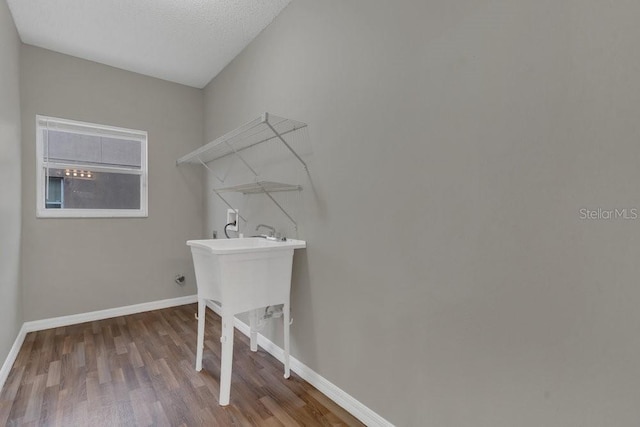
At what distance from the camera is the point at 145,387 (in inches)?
72.4

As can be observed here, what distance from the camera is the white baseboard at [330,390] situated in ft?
4.95

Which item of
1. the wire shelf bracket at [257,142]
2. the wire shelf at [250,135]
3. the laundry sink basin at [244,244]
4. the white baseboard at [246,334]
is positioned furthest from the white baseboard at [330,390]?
the wire shelf at [250,135]

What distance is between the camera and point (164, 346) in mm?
2389

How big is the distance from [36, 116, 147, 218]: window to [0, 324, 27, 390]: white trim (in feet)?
3.39

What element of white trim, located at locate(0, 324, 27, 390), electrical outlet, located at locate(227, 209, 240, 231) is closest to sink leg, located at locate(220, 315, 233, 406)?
electrical outlet, located at locate(227, 209, 240, 231)

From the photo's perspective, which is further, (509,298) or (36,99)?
(36,99)

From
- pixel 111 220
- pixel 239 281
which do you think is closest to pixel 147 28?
pixel 111 220

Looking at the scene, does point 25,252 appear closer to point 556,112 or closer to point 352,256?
point 352,256

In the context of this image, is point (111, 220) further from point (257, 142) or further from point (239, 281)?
point (239, 281)

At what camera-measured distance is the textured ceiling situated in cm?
214

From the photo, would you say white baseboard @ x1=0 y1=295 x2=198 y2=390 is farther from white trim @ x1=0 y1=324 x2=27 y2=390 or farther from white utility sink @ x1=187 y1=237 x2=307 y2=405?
white utility sink @ x1=187 y1=237 x2=307 y2=405

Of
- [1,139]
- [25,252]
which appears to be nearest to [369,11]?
[1,139]

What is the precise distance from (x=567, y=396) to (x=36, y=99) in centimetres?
410

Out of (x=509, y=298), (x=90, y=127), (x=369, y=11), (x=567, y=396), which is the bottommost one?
(x=567, y=396)
